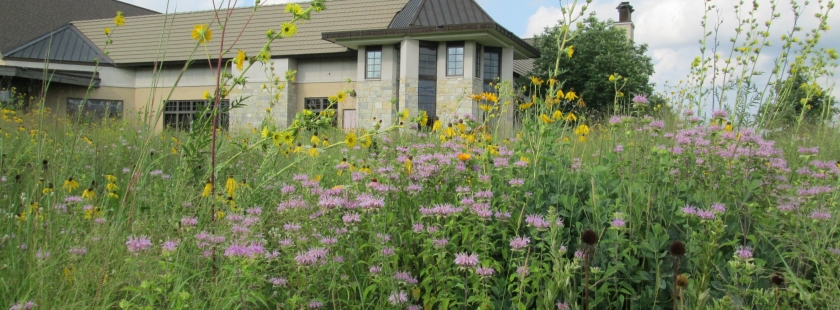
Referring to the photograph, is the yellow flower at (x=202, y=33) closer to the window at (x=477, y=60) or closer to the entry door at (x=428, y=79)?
the entry door at (x=428, y=79)

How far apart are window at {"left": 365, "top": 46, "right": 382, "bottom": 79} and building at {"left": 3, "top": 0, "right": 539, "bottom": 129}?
Result: 0.11 feet

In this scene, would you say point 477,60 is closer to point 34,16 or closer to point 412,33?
point 412,33

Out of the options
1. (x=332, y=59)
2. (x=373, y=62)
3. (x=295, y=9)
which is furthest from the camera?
(x=332, y=59)

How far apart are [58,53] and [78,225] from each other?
81.0 ft

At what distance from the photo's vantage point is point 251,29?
22094mm

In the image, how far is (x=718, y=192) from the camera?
2441 mm

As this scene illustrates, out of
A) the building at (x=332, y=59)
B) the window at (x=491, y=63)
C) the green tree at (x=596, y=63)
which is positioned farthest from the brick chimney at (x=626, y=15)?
the window at (x=491, y=63)

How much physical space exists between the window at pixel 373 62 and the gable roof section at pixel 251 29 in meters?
1.09

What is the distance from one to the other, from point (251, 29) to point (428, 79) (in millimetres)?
8832

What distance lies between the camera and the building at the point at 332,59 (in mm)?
17203

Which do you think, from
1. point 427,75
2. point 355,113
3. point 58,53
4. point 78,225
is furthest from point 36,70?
point 78,225

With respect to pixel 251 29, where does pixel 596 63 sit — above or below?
below

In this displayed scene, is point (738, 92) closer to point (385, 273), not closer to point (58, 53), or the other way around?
point (385, 273)

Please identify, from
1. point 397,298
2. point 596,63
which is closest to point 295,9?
point 397,298
